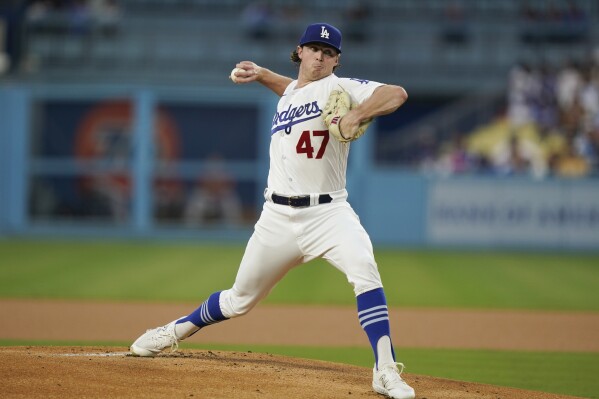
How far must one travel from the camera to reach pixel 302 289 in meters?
13.2

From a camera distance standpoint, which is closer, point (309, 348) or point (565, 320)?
point (309, 348)

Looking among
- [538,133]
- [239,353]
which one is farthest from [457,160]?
[239,353]

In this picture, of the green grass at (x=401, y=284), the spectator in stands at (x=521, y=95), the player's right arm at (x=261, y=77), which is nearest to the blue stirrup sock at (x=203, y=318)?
the player's right arm at (x=261, y=77)

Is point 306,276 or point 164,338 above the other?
point 306,276

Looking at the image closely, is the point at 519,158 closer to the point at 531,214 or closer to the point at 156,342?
the point at 531,214

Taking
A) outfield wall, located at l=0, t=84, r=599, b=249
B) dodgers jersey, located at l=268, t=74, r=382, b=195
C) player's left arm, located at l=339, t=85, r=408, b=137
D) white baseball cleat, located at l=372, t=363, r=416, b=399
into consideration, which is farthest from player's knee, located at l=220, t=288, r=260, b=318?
outfield wall, located at l=0, t=84, r=599, b=249

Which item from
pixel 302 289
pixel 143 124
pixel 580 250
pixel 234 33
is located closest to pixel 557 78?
pixel 580 250

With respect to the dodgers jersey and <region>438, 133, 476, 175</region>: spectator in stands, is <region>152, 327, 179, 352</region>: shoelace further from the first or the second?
<region>438, 133, 476, 175</region>: spectator in stands

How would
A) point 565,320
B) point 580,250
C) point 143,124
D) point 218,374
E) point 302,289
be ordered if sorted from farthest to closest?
1. point 143,124
2. point 580,250
3. point 302,289
4. point 565,320
5. point 218,374

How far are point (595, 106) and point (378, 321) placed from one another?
1636 cm

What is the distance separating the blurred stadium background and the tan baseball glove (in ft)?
44.0

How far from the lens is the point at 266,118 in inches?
824

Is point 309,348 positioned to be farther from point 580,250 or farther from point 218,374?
point 580,250

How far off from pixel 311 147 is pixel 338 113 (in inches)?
14.6
